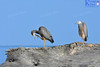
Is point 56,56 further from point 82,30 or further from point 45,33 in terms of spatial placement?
point 82,30

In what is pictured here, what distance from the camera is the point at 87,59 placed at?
7012mm

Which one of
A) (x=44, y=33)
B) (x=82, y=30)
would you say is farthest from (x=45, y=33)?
(x=82, y=30)

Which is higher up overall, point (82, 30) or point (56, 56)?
point (82, 30)

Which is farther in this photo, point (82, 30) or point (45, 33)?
point (82, 30)

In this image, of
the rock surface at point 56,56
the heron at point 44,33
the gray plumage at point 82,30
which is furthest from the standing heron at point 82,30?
the heron at point 44,33

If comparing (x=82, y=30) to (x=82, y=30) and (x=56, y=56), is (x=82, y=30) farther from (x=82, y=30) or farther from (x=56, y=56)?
(x=56, y=56)

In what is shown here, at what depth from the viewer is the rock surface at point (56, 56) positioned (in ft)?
22.0

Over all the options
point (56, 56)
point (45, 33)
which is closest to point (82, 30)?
point (45, 33)

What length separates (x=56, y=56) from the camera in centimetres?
750

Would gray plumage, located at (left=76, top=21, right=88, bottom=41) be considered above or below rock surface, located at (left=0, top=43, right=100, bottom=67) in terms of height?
above

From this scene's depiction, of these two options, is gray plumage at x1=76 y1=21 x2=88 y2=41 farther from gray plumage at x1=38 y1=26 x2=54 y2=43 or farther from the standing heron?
gray plumage at x1=38 y1=26 x2=54 y2=43

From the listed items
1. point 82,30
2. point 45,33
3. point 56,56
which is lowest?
point 56,56

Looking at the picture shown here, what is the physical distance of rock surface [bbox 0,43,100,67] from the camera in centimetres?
670

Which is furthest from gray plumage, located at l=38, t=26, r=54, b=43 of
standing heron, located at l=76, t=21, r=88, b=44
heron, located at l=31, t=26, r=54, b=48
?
standing heron, located at l=76, t=21, r=88, b=44
